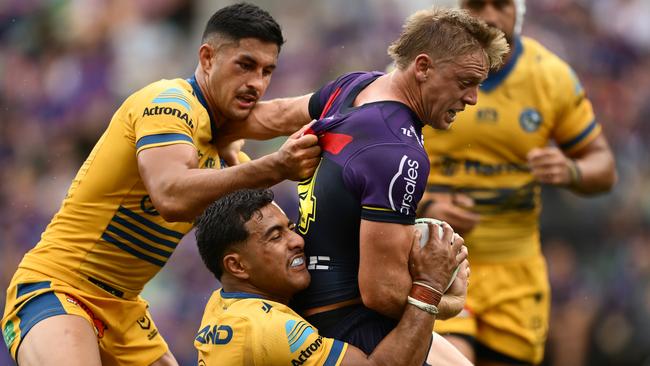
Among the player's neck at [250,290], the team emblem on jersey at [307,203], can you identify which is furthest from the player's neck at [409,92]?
the player's neck at [250,290]

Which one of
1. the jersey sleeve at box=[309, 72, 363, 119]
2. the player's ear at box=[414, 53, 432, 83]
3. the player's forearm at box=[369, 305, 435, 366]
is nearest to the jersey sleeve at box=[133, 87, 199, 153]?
the jersey sleeve at box=[309, 72, 363, 119]

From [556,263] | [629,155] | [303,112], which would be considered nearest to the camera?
[303,112]

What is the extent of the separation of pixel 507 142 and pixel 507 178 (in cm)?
25

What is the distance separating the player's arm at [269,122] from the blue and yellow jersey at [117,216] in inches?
5.6

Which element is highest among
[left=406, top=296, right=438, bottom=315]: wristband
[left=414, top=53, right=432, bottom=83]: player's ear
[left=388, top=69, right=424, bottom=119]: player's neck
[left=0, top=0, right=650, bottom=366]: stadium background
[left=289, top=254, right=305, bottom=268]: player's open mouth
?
[left=414, top=53, right=432, bottom=83]: player's ear

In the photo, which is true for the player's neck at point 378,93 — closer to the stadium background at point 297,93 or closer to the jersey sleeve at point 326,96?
the jersey sleeve at point 326,96

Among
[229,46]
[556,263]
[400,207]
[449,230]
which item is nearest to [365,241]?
[400,207]

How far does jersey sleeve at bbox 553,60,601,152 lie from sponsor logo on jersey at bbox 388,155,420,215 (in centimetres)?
325

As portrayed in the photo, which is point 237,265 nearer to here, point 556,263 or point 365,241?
point 365,241

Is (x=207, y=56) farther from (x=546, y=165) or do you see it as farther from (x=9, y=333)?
(x=546, y=165)

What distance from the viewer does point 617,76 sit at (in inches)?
524

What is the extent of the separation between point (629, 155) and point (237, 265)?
773 cm

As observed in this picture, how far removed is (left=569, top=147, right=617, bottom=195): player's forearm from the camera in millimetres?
8172

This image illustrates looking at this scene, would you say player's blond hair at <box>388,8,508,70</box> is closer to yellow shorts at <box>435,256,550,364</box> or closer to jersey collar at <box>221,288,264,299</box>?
jersey collar at <box>221,288,264,299</box>
